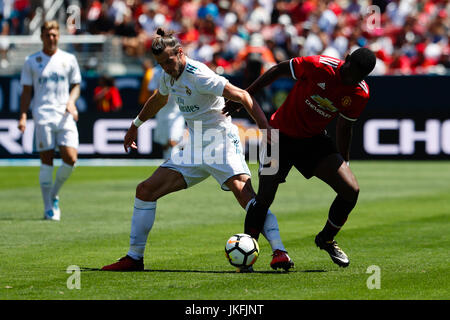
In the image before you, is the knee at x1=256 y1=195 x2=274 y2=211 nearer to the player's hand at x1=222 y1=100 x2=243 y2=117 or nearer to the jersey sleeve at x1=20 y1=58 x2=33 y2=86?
the player's hand at x1=222 y1=100 x2=243 y2=117

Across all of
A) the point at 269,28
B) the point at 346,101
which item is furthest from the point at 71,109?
the point at 269,28

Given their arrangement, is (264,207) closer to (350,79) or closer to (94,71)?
(350,79)

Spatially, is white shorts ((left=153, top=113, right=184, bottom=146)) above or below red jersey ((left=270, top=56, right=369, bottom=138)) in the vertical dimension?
below

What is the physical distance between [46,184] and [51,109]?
107 cm

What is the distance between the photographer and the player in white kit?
841cm

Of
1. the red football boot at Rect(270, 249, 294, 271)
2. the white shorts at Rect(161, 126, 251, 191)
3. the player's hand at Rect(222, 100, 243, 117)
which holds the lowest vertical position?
the red football boot at Rect(270, 249, 294, 271)

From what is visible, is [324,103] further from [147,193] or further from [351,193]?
[147,193]

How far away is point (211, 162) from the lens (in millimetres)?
8594

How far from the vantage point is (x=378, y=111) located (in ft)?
73.9

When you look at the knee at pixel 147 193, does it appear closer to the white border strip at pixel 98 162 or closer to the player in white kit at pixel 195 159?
the player in white kit at pixel 195 159

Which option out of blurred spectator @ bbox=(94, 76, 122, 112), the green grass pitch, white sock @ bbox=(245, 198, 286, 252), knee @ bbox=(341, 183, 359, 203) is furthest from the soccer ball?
blurred spectator @ bbox=(94, 76, 122, 112)
